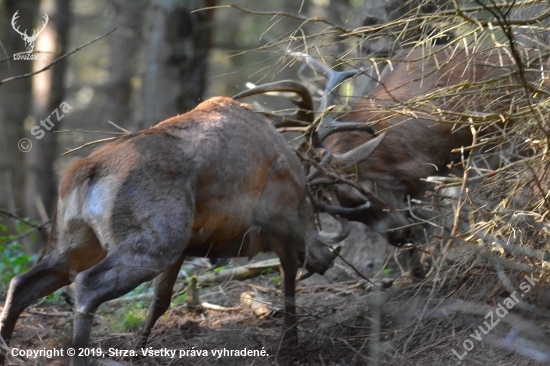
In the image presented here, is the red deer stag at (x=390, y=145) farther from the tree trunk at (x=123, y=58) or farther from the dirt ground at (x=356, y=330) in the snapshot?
the tree trunk at (x=123, y=58)

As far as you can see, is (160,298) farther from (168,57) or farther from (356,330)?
(168,57)

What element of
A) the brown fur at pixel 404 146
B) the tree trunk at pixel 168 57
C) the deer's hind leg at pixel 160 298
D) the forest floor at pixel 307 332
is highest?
the tree trunk at pixel 168 57

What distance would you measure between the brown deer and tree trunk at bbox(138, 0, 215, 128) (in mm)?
4956

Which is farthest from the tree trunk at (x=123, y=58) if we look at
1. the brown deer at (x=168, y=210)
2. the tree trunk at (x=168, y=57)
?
the brown deer at (x=168, y=210)

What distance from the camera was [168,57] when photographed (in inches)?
408

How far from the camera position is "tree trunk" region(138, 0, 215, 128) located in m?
10.3

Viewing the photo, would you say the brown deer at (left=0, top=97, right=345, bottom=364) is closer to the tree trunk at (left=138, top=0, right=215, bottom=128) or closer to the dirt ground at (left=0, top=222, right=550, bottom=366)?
the dirt ground at (left=0, top=222, right=550, bottom=366)

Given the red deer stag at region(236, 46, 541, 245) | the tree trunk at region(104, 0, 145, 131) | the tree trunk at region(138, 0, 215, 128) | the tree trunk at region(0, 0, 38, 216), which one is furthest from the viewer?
the tree trunk at region(104, 0, 145, 131)

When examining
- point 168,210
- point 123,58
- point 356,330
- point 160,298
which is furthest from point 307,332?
point 123,58

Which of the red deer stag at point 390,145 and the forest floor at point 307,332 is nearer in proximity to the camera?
the forest floor at point 307,332

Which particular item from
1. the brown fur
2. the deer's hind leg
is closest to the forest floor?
the deer's hind leg

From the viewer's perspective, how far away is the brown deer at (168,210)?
→ 14.4 ft

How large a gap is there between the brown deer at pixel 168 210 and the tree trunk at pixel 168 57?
4.96 metres

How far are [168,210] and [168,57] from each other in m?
6.27
